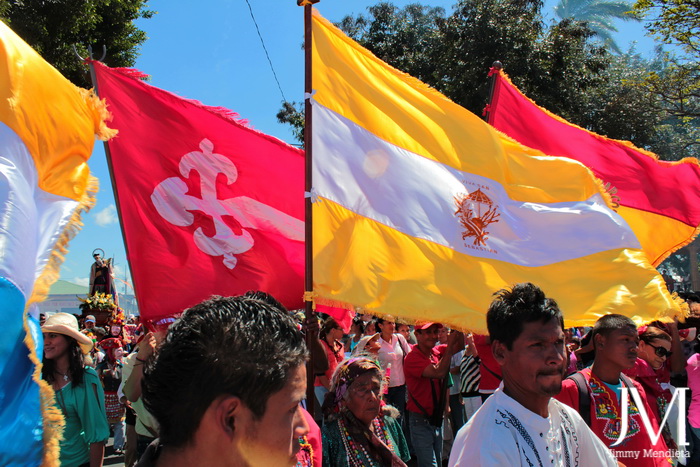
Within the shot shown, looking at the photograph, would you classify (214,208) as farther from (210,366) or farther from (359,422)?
(210,366)

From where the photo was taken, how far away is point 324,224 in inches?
171

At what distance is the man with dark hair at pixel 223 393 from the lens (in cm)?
138

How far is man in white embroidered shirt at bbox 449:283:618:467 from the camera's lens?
2438 mm

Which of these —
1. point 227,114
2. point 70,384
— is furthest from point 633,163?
point 70,384

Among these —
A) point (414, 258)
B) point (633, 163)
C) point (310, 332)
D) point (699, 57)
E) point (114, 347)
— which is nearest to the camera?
point (310, 332)

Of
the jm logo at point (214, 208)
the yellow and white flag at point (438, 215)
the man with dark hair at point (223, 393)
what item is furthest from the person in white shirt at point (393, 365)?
the man with dark hair at point (223, 393)

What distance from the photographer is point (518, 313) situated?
9.27 feet

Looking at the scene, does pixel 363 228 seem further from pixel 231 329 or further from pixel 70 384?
pixel 231 329

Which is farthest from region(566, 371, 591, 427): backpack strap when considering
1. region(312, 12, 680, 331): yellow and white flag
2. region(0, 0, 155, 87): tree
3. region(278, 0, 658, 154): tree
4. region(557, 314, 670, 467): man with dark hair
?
region(278, 0, 658, 154): tree

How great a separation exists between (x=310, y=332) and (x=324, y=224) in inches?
30.9

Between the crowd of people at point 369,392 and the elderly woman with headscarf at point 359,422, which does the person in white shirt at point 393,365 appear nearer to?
the crowd of people at point 369,392

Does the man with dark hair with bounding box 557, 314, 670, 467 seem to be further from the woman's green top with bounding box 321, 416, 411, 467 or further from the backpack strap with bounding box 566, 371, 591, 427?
the woman's green top with bounding box 321, 416, 411, 467

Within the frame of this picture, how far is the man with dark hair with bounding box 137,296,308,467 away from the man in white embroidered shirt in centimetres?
120

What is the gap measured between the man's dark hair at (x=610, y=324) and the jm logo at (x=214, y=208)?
2444 mm
